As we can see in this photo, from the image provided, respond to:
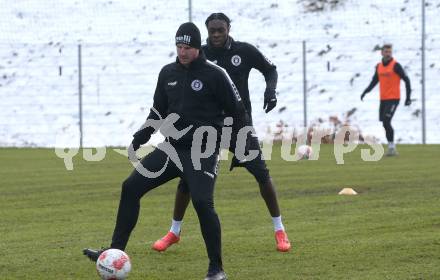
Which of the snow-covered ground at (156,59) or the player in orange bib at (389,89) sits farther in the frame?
the snow-covered ground at (156,59)

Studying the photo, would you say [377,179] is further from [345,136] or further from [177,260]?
[345,136]

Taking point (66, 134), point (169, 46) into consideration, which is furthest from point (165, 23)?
point (66, 134)

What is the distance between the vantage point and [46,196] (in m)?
14.6

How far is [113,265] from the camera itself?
7770 millimetres

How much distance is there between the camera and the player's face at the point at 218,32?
9.75m

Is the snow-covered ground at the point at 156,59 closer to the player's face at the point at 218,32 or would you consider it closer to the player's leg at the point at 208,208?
the player's face at the point at 218,32

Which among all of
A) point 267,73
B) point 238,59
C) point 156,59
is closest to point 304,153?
point 267,73

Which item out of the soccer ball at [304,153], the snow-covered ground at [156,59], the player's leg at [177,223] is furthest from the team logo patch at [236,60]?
the snow-covered ground at [156,59]

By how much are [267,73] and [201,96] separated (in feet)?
6.68

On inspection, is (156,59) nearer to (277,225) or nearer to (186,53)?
(277,225)

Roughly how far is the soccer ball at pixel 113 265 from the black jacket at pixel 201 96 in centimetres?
106

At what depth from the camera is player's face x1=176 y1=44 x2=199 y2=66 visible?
8273mm

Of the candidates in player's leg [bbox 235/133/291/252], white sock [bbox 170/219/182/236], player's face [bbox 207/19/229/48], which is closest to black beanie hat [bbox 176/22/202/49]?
player's face [bbox 207/19/229/48]

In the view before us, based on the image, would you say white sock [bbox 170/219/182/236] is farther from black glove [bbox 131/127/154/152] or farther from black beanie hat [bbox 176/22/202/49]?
black beanie hat [bbox 176/22/202/49]
